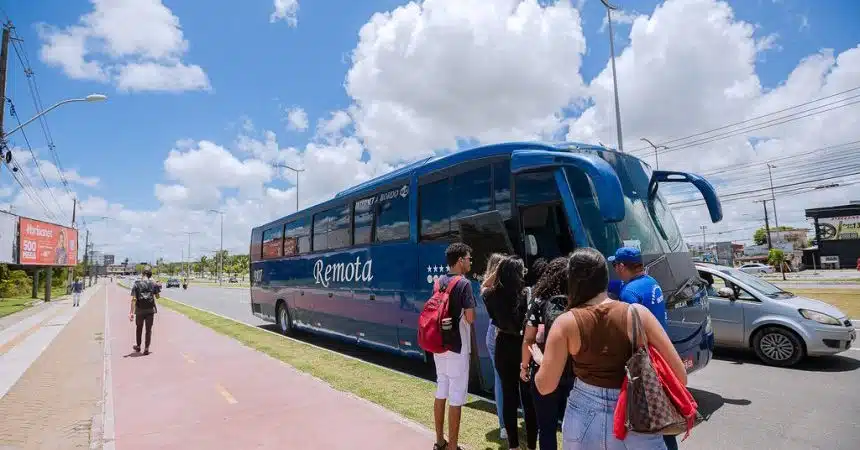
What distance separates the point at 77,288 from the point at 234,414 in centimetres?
3217

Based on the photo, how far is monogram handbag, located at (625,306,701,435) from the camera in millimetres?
2148

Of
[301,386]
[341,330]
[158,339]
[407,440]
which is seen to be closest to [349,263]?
[341,330]

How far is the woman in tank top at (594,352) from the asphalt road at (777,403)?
312cm

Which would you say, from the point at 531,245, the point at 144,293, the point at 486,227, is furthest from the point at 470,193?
the point at 144,293

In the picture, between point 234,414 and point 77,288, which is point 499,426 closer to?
point 234,414

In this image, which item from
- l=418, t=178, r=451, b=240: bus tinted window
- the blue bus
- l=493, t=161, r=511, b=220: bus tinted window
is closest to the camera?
the blue bus

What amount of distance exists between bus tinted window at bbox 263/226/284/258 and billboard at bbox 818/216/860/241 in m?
72.8

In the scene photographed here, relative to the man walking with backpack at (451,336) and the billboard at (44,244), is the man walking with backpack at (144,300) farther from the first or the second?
the billboard at (44,244)

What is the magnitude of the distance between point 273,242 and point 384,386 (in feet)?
30.5

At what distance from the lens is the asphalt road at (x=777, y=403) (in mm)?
4789

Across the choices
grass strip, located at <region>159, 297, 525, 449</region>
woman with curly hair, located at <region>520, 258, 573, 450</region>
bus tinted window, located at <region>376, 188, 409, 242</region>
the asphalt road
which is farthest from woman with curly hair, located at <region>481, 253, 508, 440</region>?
bus tinted window, located at <region>376, 188, 409, 242</region>

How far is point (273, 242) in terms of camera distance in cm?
1493

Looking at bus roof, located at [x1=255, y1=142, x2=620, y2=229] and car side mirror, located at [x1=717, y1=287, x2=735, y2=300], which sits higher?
bus roof, located at [x1=255, y1=142, x2=620, y2=229]

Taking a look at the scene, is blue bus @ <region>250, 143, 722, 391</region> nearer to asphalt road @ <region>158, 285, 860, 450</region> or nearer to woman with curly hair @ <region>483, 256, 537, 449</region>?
asphalt road @ <region>158, 285, 860, 450</region>
